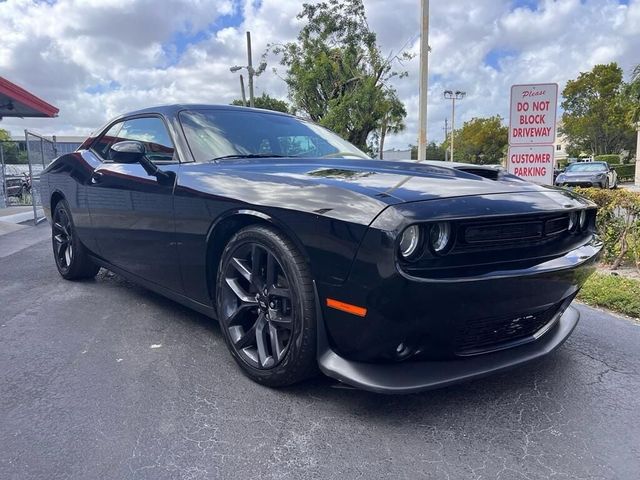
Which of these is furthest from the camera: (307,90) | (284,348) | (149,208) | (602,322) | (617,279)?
(307,90)

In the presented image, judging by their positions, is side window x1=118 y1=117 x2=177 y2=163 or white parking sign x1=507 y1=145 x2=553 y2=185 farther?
white parking sign x1=507 y1=145 x2=553 y2=185

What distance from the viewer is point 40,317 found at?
3648mm

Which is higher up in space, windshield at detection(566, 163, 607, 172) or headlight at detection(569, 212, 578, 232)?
headlight at detection(569, 212, 578, 232)

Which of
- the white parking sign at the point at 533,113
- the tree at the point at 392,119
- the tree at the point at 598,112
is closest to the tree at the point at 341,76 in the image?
the tree at the point at 392,119

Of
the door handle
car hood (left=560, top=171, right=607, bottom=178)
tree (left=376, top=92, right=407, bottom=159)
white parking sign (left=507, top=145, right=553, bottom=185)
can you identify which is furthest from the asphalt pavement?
tree (left=376, top=92, right=407, bottom=159)

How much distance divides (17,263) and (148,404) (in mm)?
4416

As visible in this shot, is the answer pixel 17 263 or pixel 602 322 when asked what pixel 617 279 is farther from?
pixel 17 263

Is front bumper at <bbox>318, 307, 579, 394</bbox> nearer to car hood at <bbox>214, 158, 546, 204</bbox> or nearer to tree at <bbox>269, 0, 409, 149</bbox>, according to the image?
car hood at <bbox>214, 158, 546, 204</bbox>

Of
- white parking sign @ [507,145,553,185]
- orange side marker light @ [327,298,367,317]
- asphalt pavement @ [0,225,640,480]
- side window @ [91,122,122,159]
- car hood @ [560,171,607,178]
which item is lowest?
car hood @ [560,171,607,178]

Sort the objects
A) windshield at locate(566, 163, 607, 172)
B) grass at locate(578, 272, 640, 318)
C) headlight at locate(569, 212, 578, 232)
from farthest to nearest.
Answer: windshield at locate(566, 163, 607, 172) < grass at locate(578, 272, 640, 318) < headlight at locate(569, 212, 578, 232)

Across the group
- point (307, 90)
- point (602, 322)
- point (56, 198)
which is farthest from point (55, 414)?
point (307, 90)

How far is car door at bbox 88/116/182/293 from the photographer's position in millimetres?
3021

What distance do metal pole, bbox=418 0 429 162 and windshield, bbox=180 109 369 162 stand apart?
7.49 m

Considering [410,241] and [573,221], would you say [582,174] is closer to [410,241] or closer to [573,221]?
[573,221]
